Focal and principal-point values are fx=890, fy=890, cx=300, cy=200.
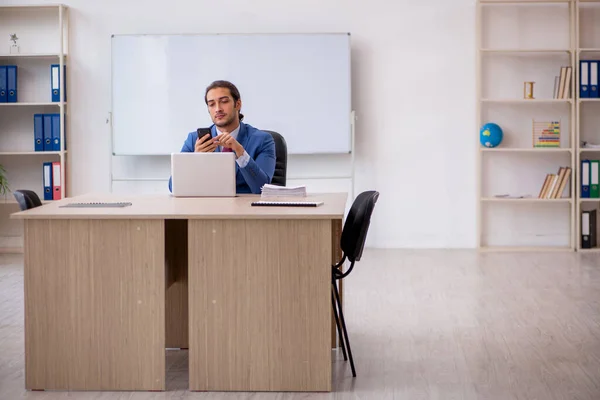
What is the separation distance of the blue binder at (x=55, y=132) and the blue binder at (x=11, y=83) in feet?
1.15

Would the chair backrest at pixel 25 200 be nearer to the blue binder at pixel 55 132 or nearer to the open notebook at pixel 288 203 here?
the open notebook at pixel 288 203

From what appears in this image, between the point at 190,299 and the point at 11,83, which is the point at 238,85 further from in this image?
the point at 190,299

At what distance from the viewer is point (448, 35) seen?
7.45 meters

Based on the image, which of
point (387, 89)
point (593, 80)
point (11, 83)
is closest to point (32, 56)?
point (11, 83)

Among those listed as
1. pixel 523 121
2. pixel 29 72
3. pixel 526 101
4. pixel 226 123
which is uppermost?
Result: pixel 29 72

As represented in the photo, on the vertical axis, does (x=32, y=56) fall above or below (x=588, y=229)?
above

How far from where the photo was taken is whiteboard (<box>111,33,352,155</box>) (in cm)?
732

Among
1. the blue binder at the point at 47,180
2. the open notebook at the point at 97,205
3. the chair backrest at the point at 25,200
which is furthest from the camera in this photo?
the blue binder at the point at 47,180

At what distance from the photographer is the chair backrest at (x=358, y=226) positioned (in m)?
3.59

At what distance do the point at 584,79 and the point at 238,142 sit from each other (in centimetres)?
369

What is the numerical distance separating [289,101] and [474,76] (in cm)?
157

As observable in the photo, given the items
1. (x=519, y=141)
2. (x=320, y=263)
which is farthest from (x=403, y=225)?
(x=320, y=263)

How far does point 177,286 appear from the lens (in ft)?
13.4

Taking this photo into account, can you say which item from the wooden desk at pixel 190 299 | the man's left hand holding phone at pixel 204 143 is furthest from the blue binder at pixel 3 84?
the wooden desk at pixel 190 299
